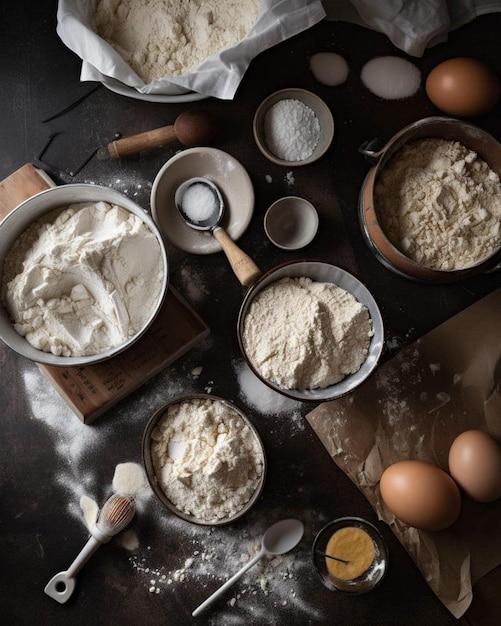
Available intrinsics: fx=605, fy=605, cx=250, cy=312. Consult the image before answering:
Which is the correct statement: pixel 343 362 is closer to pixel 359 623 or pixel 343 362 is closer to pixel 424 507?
pixel 424 507

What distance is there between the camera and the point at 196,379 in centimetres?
167

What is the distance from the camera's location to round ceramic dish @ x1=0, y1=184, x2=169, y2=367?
1.46m

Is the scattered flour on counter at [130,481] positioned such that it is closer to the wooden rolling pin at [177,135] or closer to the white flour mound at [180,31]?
the wooden rolling pin at [177,135]

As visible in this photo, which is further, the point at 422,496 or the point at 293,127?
the point at 293,127

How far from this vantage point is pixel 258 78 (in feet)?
5.67

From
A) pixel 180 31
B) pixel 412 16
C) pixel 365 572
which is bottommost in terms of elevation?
pixel 365 572

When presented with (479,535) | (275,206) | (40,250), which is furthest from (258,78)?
(479,535)

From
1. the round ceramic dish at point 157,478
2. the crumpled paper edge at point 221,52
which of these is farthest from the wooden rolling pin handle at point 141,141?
the round ceramic dish at point 157,478

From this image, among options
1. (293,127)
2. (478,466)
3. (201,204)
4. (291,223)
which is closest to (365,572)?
(478,466)

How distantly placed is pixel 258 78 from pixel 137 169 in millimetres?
433

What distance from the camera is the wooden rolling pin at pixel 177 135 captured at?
5.35ft

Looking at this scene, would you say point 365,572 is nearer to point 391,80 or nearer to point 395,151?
point 395,151

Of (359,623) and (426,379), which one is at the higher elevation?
(426,379)

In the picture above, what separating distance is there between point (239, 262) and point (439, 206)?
53cm
